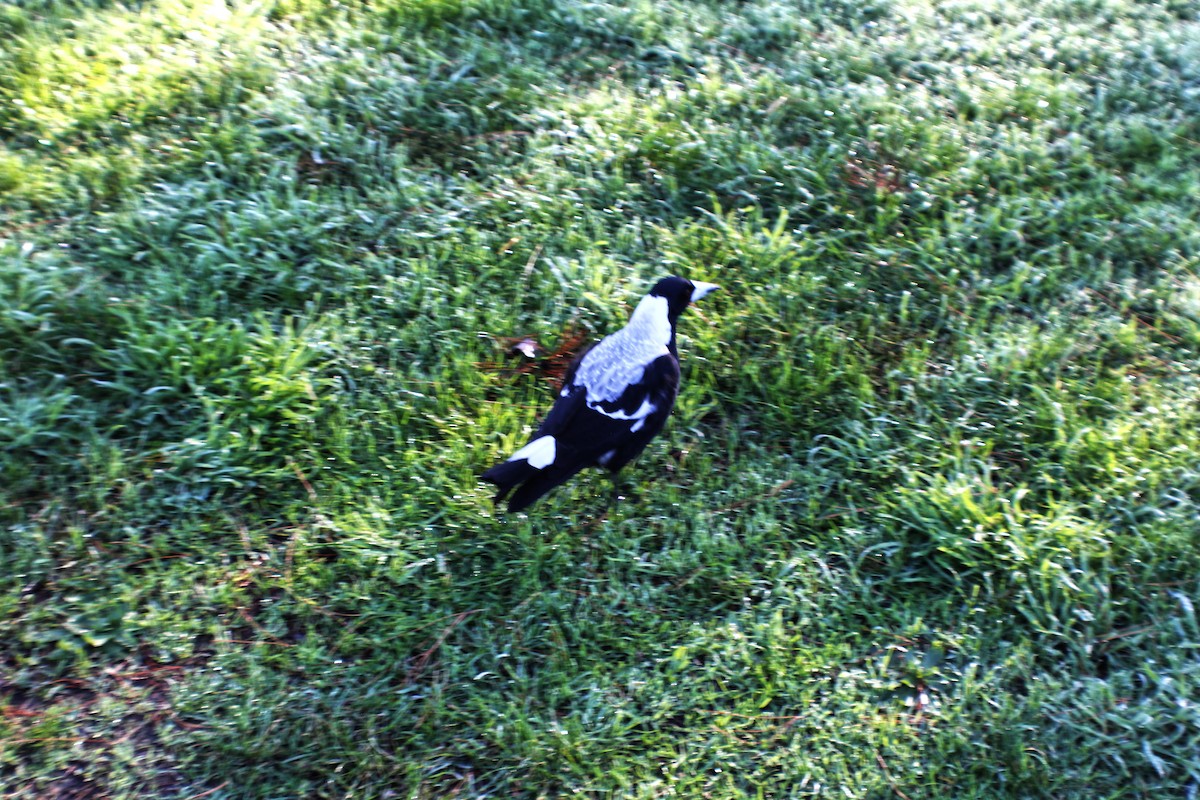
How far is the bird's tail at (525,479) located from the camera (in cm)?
261

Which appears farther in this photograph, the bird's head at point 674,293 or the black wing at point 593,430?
the bird's head at point 674,293

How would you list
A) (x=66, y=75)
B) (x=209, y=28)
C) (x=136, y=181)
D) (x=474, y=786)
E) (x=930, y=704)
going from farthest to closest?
(x=209, y=28) < (x=66, y=75) < (x=136, y=181) < (x=930, y=704) < (x=474, y=786)

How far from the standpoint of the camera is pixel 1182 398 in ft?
10.7

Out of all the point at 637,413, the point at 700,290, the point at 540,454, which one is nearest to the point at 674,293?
the point at 700,290

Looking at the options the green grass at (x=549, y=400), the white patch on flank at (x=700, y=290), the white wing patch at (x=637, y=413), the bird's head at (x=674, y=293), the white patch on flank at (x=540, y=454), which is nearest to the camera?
the green grass at (x=549, y=400)

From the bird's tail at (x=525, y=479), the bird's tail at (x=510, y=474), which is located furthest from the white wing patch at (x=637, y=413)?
the bird's tail at (x=510, y=474)

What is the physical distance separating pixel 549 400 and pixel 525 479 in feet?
1.87

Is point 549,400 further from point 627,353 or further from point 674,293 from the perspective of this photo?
point 674,293

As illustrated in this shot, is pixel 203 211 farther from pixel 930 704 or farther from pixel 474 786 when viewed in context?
pixel 930 704

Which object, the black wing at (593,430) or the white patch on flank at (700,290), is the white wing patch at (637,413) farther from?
the white patch on flank at (700,290)

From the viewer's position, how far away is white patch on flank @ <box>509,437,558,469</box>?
264 centimetres

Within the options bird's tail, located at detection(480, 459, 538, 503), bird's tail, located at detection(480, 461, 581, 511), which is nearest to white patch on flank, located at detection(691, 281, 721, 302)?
bird's tail, located at detection(480, 461, 581, 511)

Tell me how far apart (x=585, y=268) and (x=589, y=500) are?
3.18 feet

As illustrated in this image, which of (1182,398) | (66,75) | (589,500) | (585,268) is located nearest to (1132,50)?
(1182,398)
